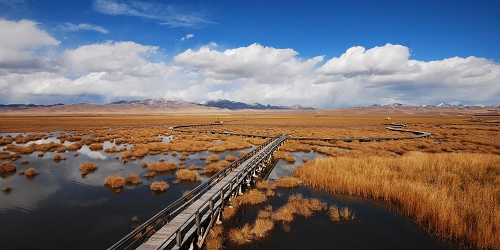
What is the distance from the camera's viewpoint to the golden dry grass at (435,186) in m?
13.2

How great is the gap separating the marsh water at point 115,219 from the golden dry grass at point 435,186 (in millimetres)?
1169

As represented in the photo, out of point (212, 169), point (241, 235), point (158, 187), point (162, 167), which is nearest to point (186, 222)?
point (241, 235)

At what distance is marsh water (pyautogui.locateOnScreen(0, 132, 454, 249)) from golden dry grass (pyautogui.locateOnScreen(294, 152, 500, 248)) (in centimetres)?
117

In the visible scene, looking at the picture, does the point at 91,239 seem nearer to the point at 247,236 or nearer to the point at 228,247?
the point at 228,247

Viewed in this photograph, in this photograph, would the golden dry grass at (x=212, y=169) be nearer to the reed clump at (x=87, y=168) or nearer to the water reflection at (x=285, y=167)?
the water reflection at (x=285, y=167)

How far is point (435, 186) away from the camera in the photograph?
748 inches

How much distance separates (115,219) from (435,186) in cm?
2219

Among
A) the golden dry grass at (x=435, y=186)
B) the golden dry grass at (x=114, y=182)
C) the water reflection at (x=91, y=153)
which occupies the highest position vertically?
the golden dry grass at (x=435, y=186)

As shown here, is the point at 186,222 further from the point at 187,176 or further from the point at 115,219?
the point at 187,176

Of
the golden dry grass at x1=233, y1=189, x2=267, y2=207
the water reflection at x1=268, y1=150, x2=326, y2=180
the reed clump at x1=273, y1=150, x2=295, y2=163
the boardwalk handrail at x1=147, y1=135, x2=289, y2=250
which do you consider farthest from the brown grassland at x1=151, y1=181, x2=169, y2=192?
the reed clump at x1=273, y1=150, x2=295, y2=163

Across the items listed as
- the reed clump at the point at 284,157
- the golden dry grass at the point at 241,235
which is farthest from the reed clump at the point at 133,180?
the reed clump at the point at 284,157

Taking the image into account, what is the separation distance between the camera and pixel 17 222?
1500 cm

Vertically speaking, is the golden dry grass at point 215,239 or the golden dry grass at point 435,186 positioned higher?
the golden dry grass at point 435,186

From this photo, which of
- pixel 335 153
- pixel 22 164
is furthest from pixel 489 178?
pixel 22 164
